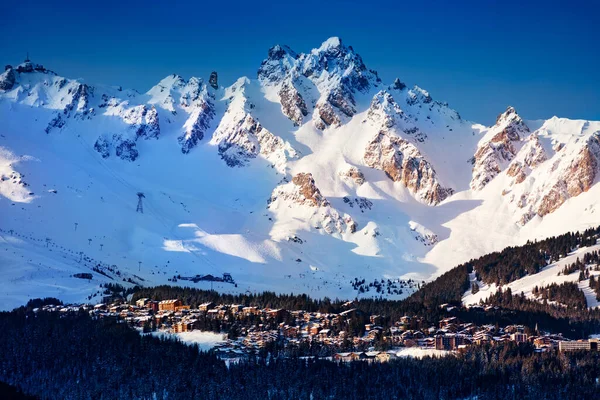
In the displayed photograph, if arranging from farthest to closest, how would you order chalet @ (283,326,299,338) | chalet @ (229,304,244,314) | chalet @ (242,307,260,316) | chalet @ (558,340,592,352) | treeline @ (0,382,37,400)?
chalet @ (229,304,244,314) < chalet @ (242,307,260,316) < chalet @ (283,326,299,338) < chalet @ (558,340,592,352) < treeline @ (0,382,37,400)

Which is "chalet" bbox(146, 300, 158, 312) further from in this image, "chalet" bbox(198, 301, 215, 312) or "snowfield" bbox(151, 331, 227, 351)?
"snowfield" bbox(151, 331, 227, 351)

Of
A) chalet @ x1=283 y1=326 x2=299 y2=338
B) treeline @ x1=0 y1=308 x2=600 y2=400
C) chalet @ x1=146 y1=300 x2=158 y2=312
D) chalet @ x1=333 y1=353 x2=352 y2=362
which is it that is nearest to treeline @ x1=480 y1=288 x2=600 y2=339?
treeline @ x1=0 y1=308 x2=600 y2=400

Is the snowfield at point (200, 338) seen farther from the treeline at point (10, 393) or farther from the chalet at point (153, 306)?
the treeline at point (10, 393)

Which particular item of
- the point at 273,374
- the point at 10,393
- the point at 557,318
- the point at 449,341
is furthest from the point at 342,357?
the point at 557,318

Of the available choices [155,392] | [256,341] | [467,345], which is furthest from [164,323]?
[467,345]

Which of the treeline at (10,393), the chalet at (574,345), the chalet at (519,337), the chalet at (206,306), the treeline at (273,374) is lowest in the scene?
the treeline at (10,393)

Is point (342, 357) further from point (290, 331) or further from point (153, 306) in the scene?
point (153, 306)

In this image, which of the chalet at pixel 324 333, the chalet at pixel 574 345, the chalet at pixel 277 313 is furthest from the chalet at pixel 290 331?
the chalet at pixel 574 345

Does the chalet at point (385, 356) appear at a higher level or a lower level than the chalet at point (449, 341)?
lower
